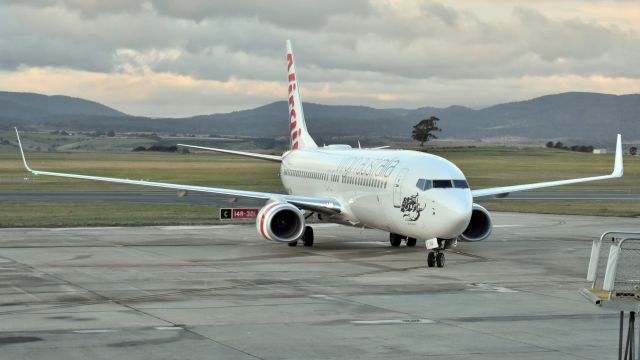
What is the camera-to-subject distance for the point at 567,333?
2098 cm

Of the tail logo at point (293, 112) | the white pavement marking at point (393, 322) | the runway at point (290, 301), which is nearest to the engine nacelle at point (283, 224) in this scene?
the runway at point (290, 301)

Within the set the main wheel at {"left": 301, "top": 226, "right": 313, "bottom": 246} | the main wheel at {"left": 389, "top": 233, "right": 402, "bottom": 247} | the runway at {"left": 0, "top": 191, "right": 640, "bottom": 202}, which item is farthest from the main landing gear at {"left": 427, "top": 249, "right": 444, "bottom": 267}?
the runway at {"left": 0, "top": 191, "right": 640, "bottom": 202}

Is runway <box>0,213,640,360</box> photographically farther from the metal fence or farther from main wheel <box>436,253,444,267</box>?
the metal fence

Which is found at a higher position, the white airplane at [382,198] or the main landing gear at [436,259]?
the white airplane at [382,198]

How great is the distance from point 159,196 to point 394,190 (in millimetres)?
44377

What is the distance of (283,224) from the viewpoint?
128 feet

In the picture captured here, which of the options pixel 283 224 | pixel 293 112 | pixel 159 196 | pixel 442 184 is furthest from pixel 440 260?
pixel 159 196

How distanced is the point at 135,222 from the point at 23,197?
22139 millimetres

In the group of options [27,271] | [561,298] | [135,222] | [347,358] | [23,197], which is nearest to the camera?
[347,358]

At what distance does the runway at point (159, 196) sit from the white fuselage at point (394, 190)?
2431cm

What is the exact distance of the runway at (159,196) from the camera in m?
68.9

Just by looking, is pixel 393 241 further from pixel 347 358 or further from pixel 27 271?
pixel 347 358

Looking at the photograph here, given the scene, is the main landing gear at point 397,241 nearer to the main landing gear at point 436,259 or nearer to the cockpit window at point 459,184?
the main landing gear at point 436,259

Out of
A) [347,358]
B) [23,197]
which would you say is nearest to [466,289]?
[347,358]
